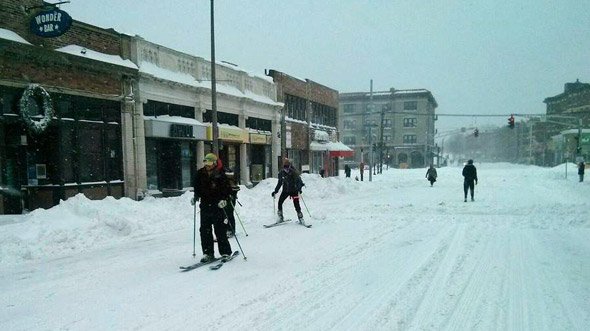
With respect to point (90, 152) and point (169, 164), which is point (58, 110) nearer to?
point (90, 152)

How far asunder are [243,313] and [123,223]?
6450 millimetres

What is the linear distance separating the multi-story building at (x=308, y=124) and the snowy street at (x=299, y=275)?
1688cm

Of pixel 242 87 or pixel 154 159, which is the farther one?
pixel 242 87

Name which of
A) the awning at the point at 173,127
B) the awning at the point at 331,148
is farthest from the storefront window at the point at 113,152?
the awning at the point at 331,148

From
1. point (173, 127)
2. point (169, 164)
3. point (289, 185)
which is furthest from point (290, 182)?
point (169, 164)

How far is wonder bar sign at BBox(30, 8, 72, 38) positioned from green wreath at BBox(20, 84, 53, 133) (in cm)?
159

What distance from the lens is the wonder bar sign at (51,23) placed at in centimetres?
1139

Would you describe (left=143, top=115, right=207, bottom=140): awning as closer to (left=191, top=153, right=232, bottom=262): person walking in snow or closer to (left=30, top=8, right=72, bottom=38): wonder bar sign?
(left=30, top=8, right=72, bottom=38): wonder bar sign

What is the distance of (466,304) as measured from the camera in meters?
4.69

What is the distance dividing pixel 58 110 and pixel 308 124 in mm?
19900

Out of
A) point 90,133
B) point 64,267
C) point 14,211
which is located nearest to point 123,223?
point 64,267

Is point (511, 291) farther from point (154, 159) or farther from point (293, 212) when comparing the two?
point (154, 159)

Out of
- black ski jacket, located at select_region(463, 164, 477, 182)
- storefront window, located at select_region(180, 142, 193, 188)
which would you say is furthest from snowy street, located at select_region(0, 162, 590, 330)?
storefront window, located at select_region(180, 142, 193, 188)

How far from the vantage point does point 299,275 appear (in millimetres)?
5938
